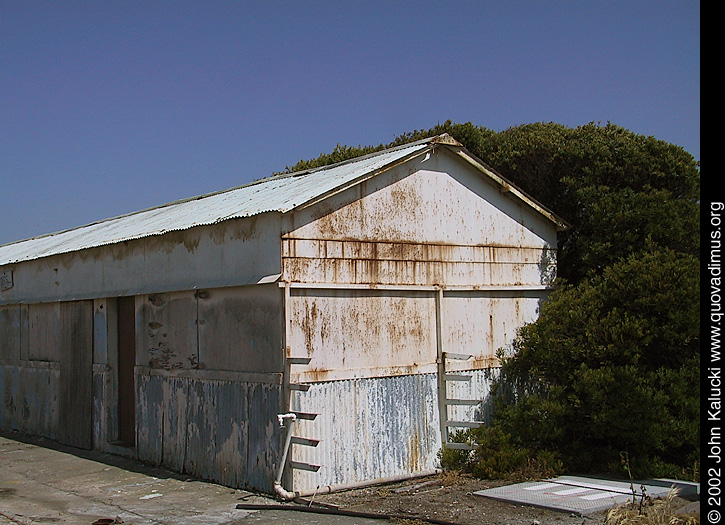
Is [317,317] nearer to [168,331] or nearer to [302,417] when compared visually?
[302,417]

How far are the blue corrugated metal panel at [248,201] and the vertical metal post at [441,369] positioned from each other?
2.06 meters

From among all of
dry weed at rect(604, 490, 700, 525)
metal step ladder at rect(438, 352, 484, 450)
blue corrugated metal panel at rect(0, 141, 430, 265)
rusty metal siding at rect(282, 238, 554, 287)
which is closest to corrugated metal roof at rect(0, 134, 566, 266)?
blue corrugated metal panel at rect(0, 141, 430, 265)

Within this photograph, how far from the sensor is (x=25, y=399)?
1592 cm

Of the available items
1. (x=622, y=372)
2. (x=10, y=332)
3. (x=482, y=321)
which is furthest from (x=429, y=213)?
(x=10, y=332)

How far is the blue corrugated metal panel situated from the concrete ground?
134 inches

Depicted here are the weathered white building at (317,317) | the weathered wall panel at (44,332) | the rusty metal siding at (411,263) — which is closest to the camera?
the weathered white building at (317,317)

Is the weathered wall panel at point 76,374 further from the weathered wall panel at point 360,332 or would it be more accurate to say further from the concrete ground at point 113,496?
the weathered wall panel at point 360,332

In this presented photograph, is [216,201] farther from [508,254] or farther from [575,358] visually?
[575,358]

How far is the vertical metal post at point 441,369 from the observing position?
10.8 m

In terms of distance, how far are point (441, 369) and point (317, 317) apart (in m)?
2.13

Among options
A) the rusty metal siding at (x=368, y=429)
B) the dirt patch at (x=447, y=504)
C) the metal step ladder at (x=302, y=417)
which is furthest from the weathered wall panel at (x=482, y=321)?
the metal step ladder at (x=302, y=417)
